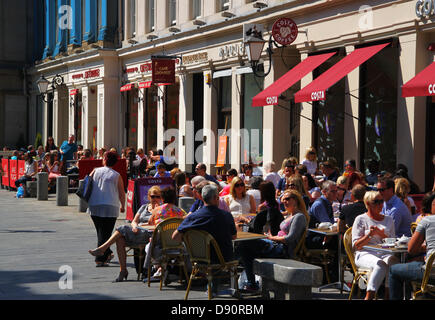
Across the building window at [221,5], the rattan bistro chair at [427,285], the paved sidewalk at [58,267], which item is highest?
the building window at [221,5]

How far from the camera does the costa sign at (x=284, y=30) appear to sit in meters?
20.3

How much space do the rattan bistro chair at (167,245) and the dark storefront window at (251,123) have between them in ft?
42.2

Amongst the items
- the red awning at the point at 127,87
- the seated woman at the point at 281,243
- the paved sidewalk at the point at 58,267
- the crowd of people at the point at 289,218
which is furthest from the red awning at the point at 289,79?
the red awning at the point at 127,87

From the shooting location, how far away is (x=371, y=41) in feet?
59.4

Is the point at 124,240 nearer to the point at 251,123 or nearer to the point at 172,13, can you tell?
the point at 251,123

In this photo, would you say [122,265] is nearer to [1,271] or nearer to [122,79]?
[1,271]

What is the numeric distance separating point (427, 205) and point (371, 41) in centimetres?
932

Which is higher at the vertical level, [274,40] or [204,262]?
[274,40]

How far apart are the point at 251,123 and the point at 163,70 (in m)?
4.77

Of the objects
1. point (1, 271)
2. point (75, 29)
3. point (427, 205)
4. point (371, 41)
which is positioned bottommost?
point (1, 271)

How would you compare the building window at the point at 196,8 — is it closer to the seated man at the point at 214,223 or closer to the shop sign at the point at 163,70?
the shop sign at the point at 163,70

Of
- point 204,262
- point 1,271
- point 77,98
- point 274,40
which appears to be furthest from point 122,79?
point 204,262

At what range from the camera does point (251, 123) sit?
24.0 meters
